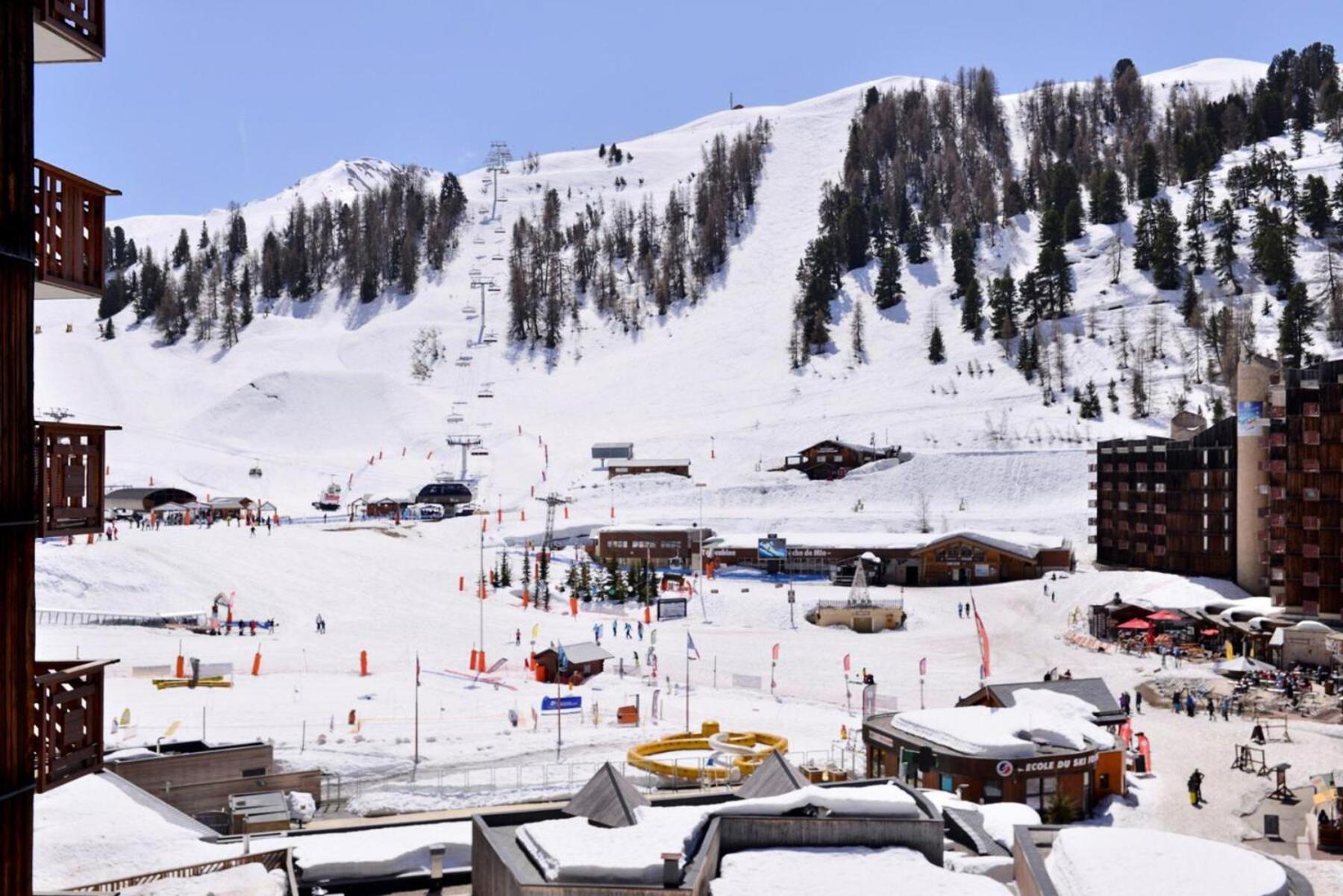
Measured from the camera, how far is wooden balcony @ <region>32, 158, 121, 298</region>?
5.91m

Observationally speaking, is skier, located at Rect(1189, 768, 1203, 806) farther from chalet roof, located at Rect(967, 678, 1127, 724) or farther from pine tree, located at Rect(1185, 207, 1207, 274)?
pine tree, located at Rect(1185, 207, 1207, 274)

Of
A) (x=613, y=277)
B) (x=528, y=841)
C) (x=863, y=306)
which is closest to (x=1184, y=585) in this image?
(x=528, y=841)

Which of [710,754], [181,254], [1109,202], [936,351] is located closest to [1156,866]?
[710,754]

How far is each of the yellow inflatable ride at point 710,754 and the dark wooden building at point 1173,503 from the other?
105 ft

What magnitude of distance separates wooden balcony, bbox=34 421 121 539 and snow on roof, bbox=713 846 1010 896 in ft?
27.0

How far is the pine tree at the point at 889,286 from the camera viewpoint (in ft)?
375

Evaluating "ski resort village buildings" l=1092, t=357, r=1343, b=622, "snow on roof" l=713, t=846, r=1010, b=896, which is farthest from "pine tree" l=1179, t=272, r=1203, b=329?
"snow on roof" l=713, t=846, r=1010, b=896

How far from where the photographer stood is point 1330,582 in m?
42.6

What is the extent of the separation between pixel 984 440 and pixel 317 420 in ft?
172

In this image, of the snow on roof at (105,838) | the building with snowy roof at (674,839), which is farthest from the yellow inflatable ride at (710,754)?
the snow on roof at (105,838)

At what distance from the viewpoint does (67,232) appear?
609cm

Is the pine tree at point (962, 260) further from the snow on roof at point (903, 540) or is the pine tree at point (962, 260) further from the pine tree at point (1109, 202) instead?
the snow on roof at point (903, 540)

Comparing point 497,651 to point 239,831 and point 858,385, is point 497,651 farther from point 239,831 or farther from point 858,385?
point 858,385

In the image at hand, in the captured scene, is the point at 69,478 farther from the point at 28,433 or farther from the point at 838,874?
the point at 838,874
